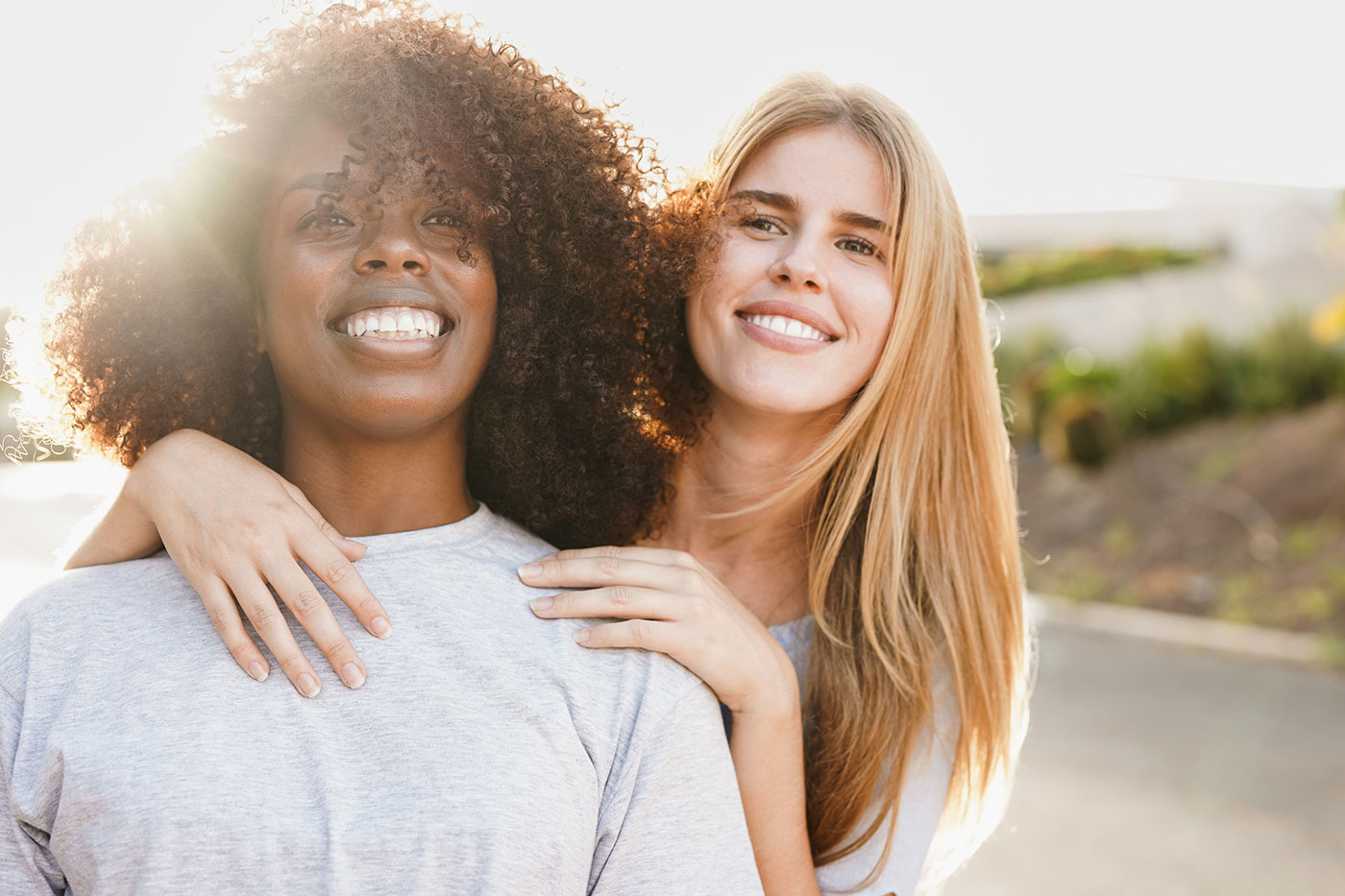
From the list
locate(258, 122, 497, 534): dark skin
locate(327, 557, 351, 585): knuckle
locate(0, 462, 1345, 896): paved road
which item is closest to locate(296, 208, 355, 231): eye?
locate(258, 122, 497, 534): dark skin

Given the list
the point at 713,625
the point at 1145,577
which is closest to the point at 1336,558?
the point at 1145,577

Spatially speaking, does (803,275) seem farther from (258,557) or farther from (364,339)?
(258,557)

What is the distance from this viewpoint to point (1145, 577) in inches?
361

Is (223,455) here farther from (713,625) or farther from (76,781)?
(713,625)

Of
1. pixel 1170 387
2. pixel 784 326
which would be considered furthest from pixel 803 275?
pixel 1170 387

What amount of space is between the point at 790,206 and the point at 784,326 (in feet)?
0.92

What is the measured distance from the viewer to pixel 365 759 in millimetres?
1795

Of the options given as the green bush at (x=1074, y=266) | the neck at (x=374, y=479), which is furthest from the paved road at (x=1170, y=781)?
the green bush at (x=1074, y=266)

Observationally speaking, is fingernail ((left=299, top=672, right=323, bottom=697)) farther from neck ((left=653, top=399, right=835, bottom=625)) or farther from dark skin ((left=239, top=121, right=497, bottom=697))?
neck ((left=653, top=399, right=835, bottom=625))

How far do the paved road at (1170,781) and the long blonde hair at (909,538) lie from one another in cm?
95

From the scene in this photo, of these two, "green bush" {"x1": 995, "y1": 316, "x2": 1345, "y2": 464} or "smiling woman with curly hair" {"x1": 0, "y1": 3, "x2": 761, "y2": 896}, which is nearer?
"smiling woman with curly hair" {"x1": 0, "y1": 3, "x2": 761, "y2": 896}

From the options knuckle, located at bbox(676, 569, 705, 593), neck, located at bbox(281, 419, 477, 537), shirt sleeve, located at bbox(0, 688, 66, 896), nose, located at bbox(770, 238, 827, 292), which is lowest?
shirt sleeve, located at bbox(0, 688, 66, 896)

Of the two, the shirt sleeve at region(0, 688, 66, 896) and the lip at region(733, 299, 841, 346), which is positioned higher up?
the lip at region(733, 299, 841, 346)

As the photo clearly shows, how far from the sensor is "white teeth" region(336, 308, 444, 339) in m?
1.98
